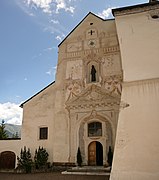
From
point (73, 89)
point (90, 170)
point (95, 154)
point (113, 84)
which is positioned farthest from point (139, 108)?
point (73, 89)

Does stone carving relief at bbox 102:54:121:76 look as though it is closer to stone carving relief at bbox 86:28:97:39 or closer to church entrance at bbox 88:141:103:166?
stone carving relief at bbox 86:28:97:39

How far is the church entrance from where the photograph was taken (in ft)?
51.3

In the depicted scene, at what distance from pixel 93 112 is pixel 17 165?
7.26m

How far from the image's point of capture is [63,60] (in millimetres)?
18719

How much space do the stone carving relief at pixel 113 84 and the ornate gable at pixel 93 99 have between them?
0.36 m

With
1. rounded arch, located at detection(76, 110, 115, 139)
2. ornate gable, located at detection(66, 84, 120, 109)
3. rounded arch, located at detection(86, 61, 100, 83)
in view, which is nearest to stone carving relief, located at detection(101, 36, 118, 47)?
rounded arch, located at detection(86, 61, 100, 83)

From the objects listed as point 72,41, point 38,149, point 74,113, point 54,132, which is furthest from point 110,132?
point 72,41

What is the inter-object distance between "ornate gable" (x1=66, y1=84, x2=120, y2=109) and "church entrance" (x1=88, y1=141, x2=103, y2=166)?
2.93m

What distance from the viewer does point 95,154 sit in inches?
625

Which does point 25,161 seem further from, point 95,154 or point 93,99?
point 93,99

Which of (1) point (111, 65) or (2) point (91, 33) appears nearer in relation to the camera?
(1) point (111, 65)

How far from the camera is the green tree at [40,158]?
15.9 meters

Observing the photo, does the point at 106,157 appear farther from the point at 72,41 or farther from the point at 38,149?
the point at 72,41

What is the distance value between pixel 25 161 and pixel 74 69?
8.17 m
